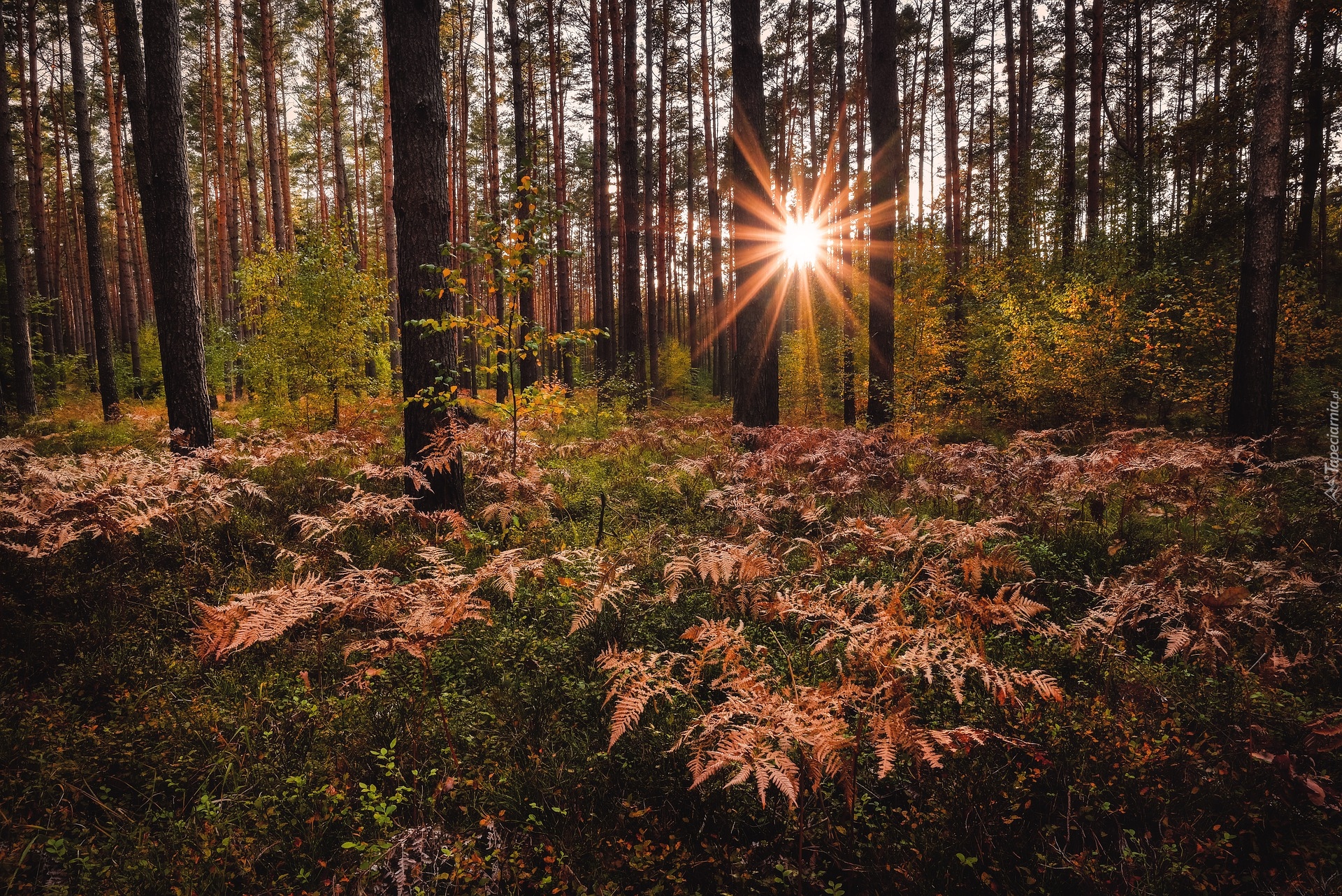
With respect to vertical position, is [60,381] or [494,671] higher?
[60,381]

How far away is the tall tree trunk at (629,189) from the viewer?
12.8 metres

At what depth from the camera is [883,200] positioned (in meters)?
9.10

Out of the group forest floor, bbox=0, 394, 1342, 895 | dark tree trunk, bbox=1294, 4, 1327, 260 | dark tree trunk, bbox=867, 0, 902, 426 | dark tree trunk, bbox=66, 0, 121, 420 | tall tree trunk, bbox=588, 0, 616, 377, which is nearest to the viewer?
forest floor, bbox=0, 394, 1342, 895

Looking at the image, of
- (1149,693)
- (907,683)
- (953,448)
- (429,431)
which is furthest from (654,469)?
(1149,693)

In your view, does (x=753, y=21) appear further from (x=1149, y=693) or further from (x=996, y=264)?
(x=996, y=264)

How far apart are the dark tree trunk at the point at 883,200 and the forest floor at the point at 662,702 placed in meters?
5.26

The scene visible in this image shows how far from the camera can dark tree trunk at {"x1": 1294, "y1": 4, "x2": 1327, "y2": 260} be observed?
39.8 ft

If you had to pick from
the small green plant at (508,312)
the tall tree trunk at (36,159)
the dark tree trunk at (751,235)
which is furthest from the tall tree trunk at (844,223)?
the tall tree trunk at (36,159)

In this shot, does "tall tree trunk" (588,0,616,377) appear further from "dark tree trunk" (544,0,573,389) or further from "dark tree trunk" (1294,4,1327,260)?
"dark tree trunk" (1294,4,1327,260)

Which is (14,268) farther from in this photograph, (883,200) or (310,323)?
(883,200)

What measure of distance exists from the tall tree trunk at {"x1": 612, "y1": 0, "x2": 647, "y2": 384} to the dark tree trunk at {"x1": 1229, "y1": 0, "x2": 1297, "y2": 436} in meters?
10.2

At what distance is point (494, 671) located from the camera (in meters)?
2.87

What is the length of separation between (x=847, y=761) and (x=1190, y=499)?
4.38 meters

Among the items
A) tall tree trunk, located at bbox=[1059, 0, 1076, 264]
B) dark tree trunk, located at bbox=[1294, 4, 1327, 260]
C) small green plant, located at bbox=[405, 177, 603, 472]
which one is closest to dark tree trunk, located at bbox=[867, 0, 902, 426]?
small green plant, located at bbox=[405, 177, 603, 472]
